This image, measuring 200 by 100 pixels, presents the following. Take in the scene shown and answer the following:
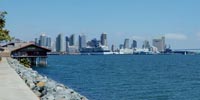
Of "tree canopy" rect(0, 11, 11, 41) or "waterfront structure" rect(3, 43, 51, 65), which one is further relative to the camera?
"waterfront structure" rect(3, 43, 51, 65)

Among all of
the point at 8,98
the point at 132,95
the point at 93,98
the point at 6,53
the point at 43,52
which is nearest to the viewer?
the point at 8,98

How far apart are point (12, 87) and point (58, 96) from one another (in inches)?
162

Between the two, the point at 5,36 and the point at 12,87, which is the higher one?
the point at 5,36

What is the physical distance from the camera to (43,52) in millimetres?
93562

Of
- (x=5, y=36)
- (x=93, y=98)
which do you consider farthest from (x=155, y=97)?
(x=5, y=36)

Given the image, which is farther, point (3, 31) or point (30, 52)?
point (30, 52)

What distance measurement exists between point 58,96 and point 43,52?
74708mm

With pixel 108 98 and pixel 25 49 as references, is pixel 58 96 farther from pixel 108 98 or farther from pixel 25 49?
pixel 25 49

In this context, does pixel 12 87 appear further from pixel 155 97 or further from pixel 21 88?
pixel 155 97

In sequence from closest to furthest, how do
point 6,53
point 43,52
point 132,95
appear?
point 132,95, point 6,53, point 43,52

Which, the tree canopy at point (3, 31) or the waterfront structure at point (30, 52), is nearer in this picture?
the tree canopy at point (3, 31)

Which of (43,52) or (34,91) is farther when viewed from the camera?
(43,52)

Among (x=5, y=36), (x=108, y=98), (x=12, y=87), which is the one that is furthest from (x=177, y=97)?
(x=5, y=36)

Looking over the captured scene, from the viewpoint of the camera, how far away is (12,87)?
74.6 ft
